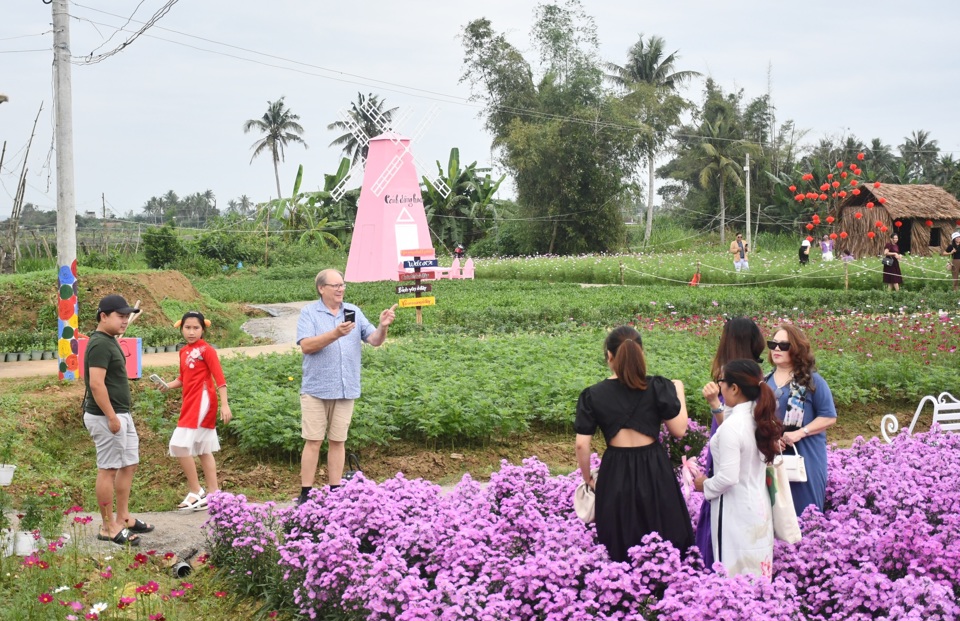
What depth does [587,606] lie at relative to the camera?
399 centimetres

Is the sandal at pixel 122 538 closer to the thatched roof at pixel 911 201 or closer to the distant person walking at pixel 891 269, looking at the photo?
the distant person walking at pixel 891 269

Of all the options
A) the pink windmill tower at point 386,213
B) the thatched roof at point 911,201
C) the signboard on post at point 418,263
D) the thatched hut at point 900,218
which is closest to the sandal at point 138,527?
the signboard on post at point 418,263

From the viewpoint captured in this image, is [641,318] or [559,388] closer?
[559,388]

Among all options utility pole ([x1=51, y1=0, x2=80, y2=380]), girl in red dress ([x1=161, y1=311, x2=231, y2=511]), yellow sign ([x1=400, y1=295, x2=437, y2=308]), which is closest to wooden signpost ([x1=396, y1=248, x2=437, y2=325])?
yellow sign ([x1=400, y1=295, x2=437, y2=308])

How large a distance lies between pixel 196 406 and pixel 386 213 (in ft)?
80.2

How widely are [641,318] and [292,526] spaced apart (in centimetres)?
1236

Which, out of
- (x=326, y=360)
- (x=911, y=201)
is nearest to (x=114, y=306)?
(x=326, y=360)

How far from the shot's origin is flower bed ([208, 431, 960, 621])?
395 cm

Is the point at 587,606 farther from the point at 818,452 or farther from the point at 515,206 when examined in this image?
the point at 515,206

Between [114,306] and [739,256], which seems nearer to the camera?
[114,306]

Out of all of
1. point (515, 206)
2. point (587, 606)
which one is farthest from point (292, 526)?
point (515, 206)

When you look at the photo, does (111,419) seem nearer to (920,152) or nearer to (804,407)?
(804,407)

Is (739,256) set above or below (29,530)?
above

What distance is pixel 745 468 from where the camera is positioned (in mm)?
4262
